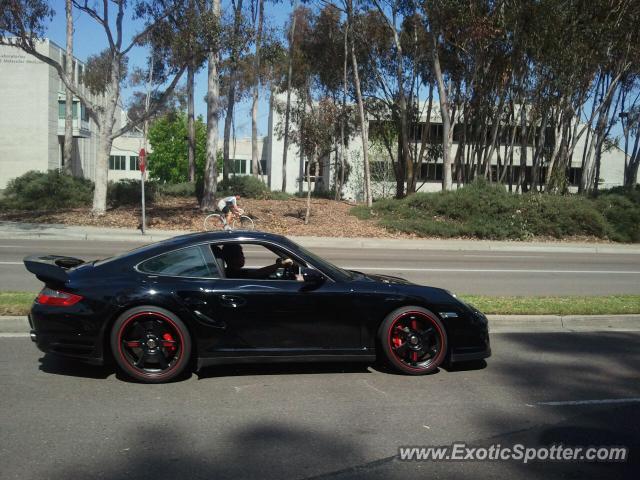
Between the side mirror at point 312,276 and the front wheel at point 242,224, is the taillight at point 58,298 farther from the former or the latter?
the front wheel at point 242,224

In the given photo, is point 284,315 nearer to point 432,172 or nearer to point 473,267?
point 473,267

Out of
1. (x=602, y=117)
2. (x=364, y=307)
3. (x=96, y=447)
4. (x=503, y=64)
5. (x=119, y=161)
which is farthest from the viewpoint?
(x=119, y=161)

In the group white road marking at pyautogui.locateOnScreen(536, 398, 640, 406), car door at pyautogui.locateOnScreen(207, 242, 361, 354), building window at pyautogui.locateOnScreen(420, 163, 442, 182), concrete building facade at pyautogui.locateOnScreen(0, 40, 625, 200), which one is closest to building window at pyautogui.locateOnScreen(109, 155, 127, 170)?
concrete building facade at pyautogui.locateOnScreen(0, 40, 625, 200)

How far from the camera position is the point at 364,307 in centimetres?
601

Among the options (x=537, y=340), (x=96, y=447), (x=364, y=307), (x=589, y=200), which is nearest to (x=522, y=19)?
(x=589, y=200)

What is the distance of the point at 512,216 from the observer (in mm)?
26703

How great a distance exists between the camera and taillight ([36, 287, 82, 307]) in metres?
5.69

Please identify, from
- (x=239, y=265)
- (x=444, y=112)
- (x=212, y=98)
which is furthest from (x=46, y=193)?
(x=239, y=265)

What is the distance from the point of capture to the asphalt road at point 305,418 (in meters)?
4.12

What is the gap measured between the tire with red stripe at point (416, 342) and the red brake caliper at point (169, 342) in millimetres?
1902

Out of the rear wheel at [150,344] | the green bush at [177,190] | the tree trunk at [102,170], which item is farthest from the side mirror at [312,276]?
the green bush at [177,190]

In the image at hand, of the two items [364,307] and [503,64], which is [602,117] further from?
[364,307]

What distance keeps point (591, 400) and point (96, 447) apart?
13.3ft

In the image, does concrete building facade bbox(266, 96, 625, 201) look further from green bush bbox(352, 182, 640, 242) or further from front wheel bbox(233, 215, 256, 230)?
front wheel bbox(233, 215, 256, 230)
